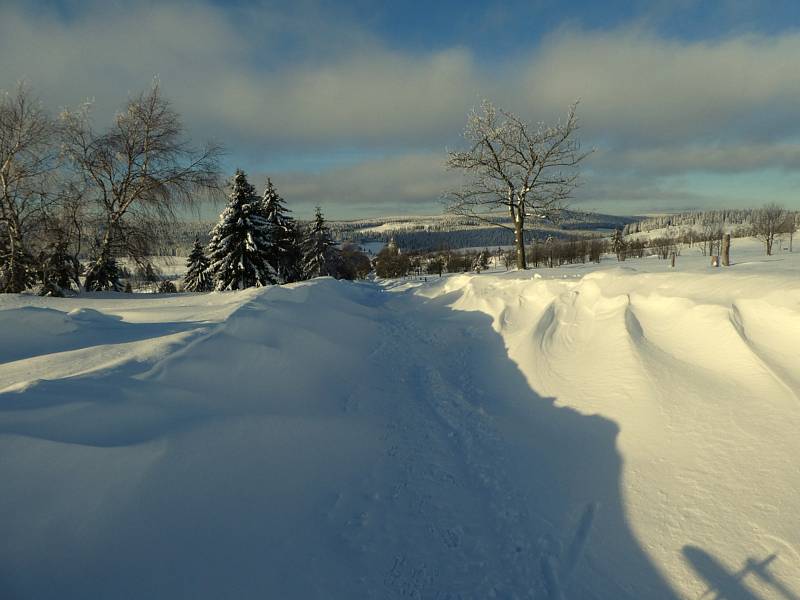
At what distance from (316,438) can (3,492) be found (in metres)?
2.32

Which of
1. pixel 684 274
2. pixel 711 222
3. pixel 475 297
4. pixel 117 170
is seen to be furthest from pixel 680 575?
pixel 711 222

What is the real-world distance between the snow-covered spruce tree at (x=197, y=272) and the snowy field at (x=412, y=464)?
30897 millimetres

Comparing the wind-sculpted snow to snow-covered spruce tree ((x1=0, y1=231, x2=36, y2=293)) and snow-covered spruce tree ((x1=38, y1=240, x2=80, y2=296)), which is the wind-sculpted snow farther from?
snow-covered spruce tree ((x1=0, y1=231, x2=36, y2=293))

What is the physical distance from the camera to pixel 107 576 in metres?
2.06

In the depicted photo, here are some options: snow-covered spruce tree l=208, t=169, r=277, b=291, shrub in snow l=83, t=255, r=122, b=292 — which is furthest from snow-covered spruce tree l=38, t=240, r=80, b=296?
snow-covered spruce tree l=208, t=169, r=277, b=291

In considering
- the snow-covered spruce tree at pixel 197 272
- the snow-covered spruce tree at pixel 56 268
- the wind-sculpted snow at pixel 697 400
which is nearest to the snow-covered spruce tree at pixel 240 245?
the snow-covered spruce tree at pixel 56 268

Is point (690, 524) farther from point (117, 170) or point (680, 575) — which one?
point (117, 170)

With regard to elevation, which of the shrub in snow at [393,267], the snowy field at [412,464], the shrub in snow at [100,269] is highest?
the shrub in snow at [100,269]

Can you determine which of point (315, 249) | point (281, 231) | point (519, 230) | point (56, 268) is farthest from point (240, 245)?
point (519, 230)

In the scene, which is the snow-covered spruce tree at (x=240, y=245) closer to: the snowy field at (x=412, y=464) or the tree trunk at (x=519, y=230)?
the tree trunk at (x=519, y=230)

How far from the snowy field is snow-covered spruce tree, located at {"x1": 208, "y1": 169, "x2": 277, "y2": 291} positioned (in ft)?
57.7

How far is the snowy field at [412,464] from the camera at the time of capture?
7.55 ft

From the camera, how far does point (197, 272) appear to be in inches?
1362

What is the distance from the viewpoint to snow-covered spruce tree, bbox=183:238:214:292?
111ft
